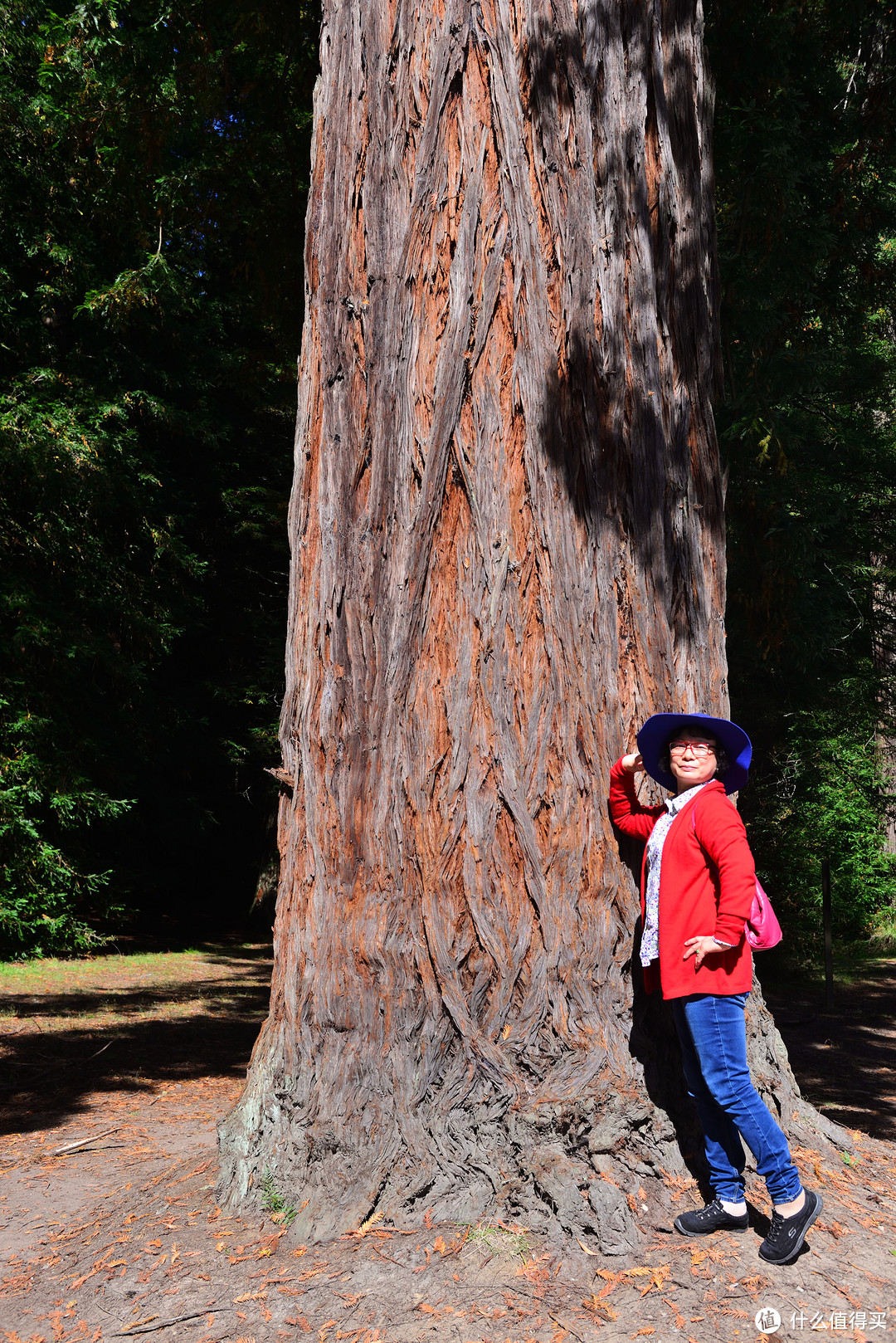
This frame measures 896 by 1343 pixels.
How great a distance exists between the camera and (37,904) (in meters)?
12.6

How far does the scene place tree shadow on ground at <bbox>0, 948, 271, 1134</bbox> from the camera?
6.45 meters

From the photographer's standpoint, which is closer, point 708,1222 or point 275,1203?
point 708,1222

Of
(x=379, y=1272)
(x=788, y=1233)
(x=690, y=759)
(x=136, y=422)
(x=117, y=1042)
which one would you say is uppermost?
(x=136, y=422)

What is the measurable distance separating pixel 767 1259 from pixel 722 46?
27.6ft

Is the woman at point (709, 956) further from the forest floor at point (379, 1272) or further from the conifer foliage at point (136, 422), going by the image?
the conifer foliage at point (136, 422)

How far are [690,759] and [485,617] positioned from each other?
0.85 meters

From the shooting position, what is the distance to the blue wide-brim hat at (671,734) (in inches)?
136

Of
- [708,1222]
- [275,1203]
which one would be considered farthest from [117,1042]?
[708,1222]

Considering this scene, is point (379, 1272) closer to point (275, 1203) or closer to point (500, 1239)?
point (500, 1239)

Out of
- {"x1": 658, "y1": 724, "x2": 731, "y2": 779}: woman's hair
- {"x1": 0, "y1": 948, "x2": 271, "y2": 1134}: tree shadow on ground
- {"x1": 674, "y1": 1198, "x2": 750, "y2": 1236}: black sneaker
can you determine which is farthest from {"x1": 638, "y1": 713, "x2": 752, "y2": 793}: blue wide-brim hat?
{"x1": 0, "y1": 948, "x2": 271, "y2": 1134}: tree shadow on ground

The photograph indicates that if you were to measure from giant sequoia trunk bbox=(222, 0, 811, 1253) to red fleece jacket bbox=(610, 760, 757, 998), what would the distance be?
7.2 inches

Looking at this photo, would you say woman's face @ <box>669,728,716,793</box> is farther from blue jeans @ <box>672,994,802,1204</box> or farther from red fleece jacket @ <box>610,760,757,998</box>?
blue jeans @ <box>672,994,802,1204</box>

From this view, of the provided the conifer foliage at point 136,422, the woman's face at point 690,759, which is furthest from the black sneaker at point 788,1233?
the conifer foliage at point 136,422

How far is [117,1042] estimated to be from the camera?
8156 millimetres
